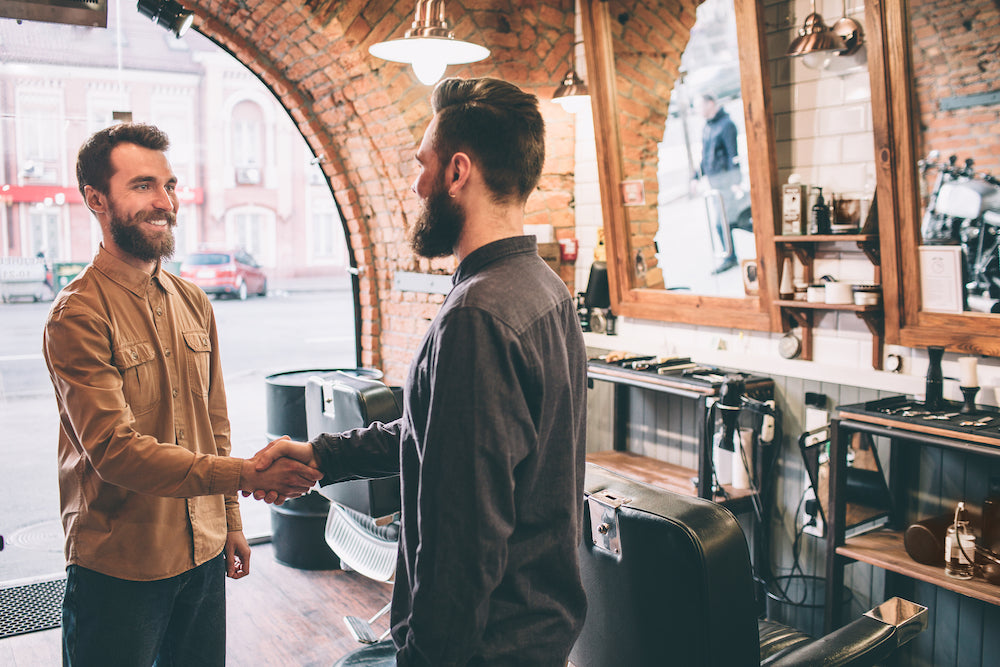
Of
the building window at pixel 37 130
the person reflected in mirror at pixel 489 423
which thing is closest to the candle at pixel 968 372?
the person reflected in mirror at pixel 489 423

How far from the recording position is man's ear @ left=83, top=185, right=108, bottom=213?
190 centimetres

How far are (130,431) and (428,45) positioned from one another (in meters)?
1.86

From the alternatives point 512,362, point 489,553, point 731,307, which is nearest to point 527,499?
point 489,553

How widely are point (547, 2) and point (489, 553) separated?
3666 mm

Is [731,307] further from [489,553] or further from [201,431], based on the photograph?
[489,553]

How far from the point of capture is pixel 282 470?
1.90 metres

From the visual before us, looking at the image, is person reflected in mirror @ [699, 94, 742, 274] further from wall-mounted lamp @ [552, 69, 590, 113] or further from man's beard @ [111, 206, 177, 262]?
man's beard @ [111, 206, 177, 262]

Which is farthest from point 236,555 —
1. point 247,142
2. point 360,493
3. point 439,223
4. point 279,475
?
point 247,142

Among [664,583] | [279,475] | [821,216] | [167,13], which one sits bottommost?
[664,583]

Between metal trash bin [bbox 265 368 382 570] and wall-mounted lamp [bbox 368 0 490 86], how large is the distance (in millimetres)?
1591

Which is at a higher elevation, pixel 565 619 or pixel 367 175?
pixel 367 175

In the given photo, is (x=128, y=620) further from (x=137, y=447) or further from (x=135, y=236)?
(x=135, y=236)

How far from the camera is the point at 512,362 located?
1180mm

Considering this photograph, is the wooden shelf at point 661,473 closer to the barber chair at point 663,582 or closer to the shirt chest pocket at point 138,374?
the barber chair at point 663,582
